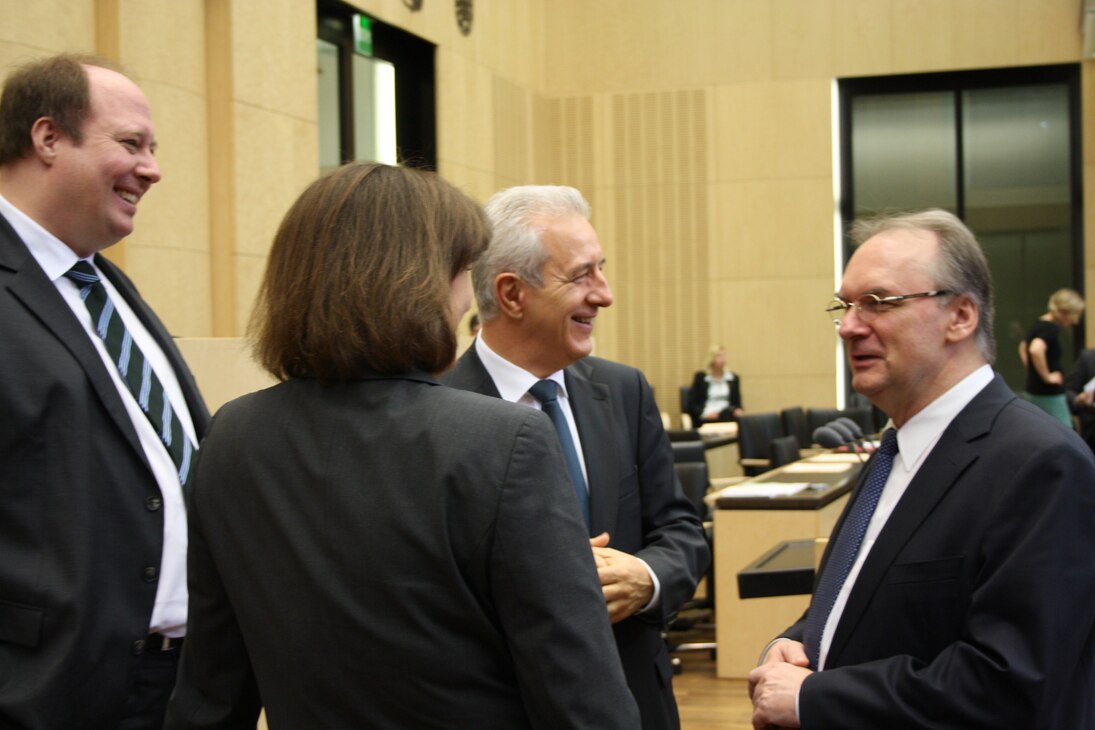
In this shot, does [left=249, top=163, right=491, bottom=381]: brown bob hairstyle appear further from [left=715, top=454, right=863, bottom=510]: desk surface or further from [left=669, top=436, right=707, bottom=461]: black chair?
[left=669, top=436, right=707, bottom=461]: black chair

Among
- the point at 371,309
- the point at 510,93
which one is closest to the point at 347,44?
the point at 510,93

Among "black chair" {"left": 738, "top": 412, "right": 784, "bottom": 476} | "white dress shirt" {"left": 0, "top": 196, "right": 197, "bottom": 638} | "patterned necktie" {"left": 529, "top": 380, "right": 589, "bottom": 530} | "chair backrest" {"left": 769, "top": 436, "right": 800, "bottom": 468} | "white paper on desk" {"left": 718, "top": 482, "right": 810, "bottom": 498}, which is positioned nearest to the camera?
"white dress shirt" {"left": 0, "top": 196, "right": 197, "bottom": 638}

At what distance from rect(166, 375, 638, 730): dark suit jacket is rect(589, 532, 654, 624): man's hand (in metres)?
0.60

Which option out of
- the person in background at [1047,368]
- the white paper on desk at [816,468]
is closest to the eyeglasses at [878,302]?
the white paper on desk at [816,468]

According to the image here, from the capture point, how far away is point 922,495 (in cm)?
194

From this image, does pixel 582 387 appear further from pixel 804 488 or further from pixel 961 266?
pixel 804 488

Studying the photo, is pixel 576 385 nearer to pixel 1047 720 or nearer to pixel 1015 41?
pixel 1047 720

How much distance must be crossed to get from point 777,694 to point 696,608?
533 centimetres

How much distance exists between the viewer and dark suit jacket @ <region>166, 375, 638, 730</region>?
56.7 inches

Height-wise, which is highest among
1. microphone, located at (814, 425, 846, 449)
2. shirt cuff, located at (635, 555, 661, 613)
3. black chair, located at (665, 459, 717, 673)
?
microphone, located at (814, 425, 846, 449)

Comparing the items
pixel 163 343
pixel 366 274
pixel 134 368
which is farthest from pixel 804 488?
pixel 366 274

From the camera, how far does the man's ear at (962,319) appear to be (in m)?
2.06

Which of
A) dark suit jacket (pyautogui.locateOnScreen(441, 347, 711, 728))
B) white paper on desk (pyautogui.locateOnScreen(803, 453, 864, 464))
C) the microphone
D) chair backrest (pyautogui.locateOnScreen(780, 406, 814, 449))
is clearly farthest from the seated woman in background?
dark suit jacket (pyautogui.locateOnScreen(441, 347, 711, 728))

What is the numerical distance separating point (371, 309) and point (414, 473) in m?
0.21
